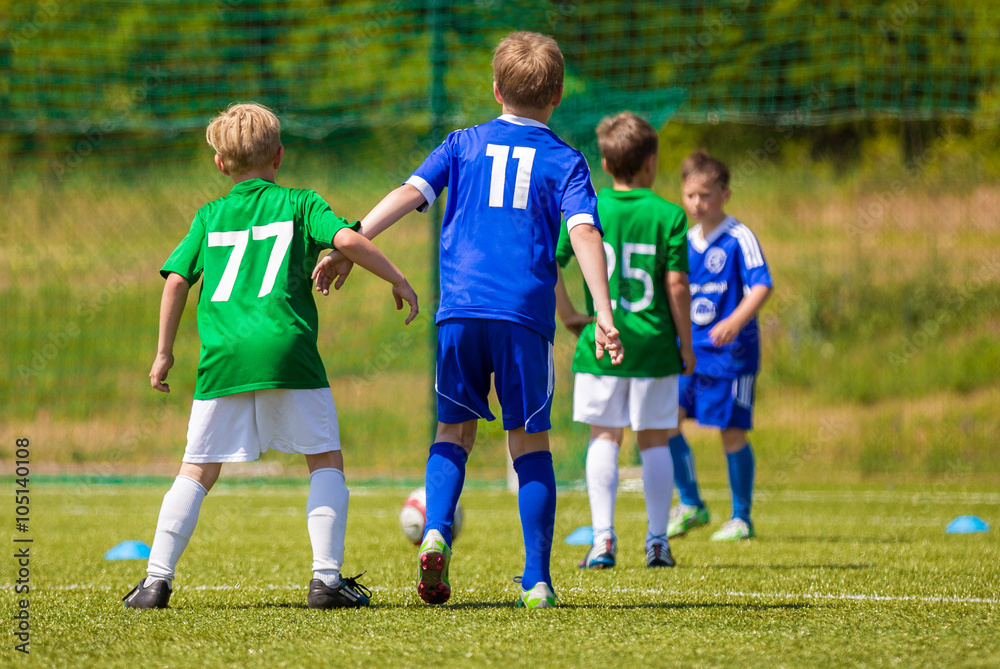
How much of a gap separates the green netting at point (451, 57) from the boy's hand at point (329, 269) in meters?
5.28

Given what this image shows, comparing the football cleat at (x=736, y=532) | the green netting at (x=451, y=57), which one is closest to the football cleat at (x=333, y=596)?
the football cleat at (x=736, y=532)

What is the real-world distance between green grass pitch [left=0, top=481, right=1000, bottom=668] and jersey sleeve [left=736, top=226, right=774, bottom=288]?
1186 millimetres

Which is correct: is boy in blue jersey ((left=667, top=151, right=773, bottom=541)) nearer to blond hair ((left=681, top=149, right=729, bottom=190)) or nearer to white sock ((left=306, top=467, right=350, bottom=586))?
blond hair ((left=681, top=149, right=729, bottom=190))

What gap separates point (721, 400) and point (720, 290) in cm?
53

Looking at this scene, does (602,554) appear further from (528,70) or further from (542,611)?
(528,70)

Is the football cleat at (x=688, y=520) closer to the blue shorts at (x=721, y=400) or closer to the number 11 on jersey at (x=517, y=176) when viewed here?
the blue shorts at (x=721, y=400)

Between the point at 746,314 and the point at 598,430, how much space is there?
961 mm

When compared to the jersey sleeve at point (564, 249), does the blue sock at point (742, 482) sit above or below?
below

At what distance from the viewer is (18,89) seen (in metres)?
10.4

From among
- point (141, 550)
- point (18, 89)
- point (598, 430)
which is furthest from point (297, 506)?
point (18, 89)

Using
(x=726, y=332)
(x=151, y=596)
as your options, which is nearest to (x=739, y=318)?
(x=726, y=332)

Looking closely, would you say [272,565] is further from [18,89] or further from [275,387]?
[18,89]

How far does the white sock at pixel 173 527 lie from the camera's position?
9.80ft

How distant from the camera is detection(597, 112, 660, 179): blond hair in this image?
4250mm
